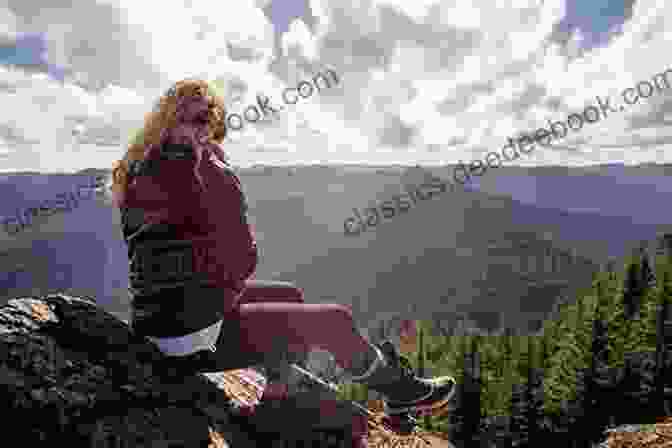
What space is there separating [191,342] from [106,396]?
0.67m

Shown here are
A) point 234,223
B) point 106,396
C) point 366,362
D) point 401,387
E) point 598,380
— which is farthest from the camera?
point 598,380

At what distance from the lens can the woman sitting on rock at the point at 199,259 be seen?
385 cm

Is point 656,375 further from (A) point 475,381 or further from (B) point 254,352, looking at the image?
(B) point 254,352

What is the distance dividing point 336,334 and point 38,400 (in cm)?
213

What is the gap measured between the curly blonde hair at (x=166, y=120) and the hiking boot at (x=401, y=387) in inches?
89.3

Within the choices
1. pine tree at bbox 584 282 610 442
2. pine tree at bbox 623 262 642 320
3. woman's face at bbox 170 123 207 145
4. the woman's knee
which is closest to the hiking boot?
the woman's knee

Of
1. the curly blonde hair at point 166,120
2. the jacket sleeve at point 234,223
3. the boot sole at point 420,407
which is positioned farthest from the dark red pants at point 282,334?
the curly blonde hair at point 166,120

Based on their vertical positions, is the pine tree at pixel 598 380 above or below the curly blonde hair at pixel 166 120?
below

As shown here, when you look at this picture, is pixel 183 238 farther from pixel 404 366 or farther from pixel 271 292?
pixel 404 366

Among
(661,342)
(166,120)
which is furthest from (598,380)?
(166,120)

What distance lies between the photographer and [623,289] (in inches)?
2082

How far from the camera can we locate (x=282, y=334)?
4.28 meters

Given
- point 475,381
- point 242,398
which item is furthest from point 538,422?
point 242,398

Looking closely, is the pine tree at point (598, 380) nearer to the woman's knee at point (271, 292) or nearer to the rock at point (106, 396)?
the woman's knee at point (271, 292)
